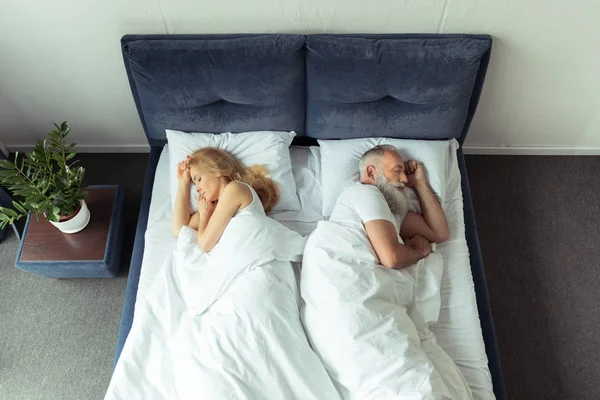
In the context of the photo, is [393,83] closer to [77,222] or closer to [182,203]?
[182,203]

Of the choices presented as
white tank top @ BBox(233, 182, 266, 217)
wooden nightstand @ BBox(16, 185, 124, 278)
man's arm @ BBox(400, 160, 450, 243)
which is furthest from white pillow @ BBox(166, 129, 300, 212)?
man's arm @ BBox(400, 160, 450, 243)

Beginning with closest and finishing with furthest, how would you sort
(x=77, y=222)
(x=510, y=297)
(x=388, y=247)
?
1. (x=388, y=247)
2. (x=77, y=222)
3. (x=510, y=297)

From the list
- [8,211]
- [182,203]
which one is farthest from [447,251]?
[8,211]

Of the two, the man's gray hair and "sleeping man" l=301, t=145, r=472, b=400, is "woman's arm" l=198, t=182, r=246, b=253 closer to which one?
"sleeping man" l=301, t=145, r=472, b=400

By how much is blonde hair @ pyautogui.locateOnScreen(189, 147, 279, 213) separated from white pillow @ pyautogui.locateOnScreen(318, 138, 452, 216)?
0.76 ft

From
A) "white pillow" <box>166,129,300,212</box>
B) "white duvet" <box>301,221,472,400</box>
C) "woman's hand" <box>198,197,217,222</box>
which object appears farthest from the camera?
"white pillow" <box>166,129,300,212</box>

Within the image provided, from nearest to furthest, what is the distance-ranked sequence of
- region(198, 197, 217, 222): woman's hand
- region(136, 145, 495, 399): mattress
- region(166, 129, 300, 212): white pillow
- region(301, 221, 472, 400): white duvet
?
region(301, 221, 472, 400): white duvet < region(136, 145, 495, 399): mattress < region(198, 197, 217, 222): woman's hand < region(166, 129, 300, 212): white pillow

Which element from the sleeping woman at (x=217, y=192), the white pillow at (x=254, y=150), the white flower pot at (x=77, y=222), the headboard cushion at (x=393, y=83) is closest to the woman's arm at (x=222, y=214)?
the sleeping woman at (x=217, y=192)

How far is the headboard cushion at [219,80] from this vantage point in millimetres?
1804

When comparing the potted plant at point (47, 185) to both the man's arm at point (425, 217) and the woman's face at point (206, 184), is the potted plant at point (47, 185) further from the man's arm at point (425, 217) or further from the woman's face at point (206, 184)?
the man's arm at point (425, 217)

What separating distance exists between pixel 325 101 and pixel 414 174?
482 millimetres

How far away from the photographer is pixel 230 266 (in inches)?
68.1

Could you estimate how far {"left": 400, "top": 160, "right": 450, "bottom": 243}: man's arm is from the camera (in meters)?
1.91

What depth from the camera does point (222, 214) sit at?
72.4 inches
